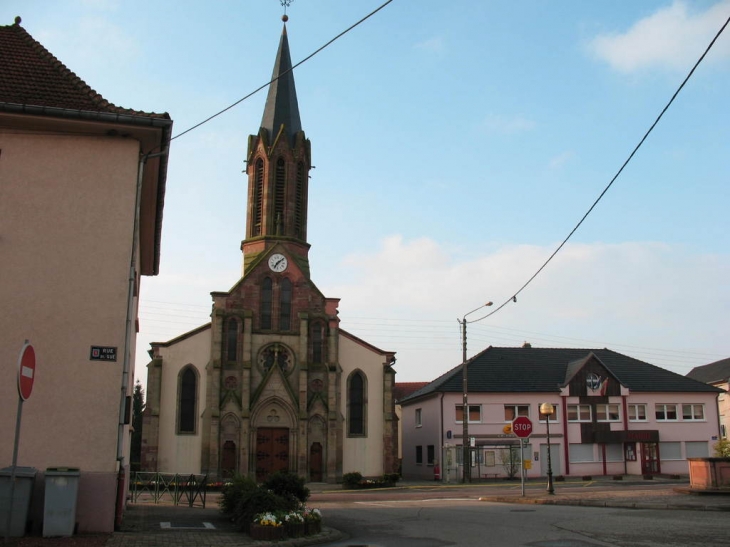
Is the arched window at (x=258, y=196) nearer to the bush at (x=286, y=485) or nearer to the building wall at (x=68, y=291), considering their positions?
the bush at (x=286, y=485)

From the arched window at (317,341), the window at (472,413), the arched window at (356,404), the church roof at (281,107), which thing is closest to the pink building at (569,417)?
the window at (472,413)

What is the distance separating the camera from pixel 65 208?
45.4 feet

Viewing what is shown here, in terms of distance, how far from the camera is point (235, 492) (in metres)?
16.0

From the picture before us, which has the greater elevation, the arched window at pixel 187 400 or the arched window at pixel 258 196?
the arched window at pixel 258 196

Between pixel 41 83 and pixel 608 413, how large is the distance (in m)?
41.8

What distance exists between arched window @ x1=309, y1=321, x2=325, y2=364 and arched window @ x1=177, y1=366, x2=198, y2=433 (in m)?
6.37

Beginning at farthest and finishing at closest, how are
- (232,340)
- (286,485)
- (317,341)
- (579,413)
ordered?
(579,413)
(317,341)
(232,340)
(286,485)

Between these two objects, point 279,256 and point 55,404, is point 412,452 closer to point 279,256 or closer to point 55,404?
point 279,256

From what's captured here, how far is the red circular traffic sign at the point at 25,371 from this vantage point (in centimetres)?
802

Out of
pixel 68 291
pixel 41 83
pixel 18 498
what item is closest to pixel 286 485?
pixel 18 498

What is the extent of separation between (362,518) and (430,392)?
99.4 feet

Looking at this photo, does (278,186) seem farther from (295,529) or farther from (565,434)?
(295,529)

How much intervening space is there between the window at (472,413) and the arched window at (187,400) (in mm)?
15945

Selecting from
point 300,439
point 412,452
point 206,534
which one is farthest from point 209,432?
point 206,534
